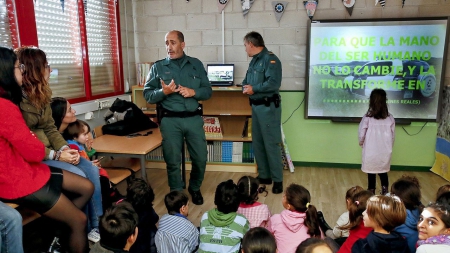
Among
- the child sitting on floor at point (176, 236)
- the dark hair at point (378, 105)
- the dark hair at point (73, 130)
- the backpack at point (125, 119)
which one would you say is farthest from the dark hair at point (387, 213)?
the backpack at point (125, 119)

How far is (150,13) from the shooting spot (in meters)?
4.46

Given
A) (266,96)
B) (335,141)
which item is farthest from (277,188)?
(335,141)

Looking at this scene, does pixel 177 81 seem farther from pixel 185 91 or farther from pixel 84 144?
pixel 84 144

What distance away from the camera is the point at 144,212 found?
6.99 ft

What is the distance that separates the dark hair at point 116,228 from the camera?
1.62 metres

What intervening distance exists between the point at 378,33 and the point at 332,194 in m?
1.92

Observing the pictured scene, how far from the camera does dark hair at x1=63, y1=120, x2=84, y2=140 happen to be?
2665mm

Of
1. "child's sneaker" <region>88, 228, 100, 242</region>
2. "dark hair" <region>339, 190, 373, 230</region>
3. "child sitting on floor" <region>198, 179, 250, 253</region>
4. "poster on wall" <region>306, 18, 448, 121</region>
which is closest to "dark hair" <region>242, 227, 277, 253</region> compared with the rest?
"child sitting on floor" <region>198, 179, 250, 253</region>

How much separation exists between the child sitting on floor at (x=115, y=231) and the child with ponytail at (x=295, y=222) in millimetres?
808

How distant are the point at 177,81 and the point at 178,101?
7.6 inches

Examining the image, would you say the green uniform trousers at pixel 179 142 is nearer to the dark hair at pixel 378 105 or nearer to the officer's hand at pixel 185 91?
the officer's hand at pixel 185 91

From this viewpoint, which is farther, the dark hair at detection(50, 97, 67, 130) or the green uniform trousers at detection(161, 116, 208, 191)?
the green uniform trousers at detection(161, 116, 208, 191)

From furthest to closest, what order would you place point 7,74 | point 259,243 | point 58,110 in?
point 58,110
point 7,74
point 259,243

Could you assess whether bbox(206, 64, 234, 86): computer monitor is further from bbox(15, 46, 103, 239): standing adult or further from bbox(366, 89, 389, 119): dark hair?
bbox(15, 46, 103, 239): standing adult
